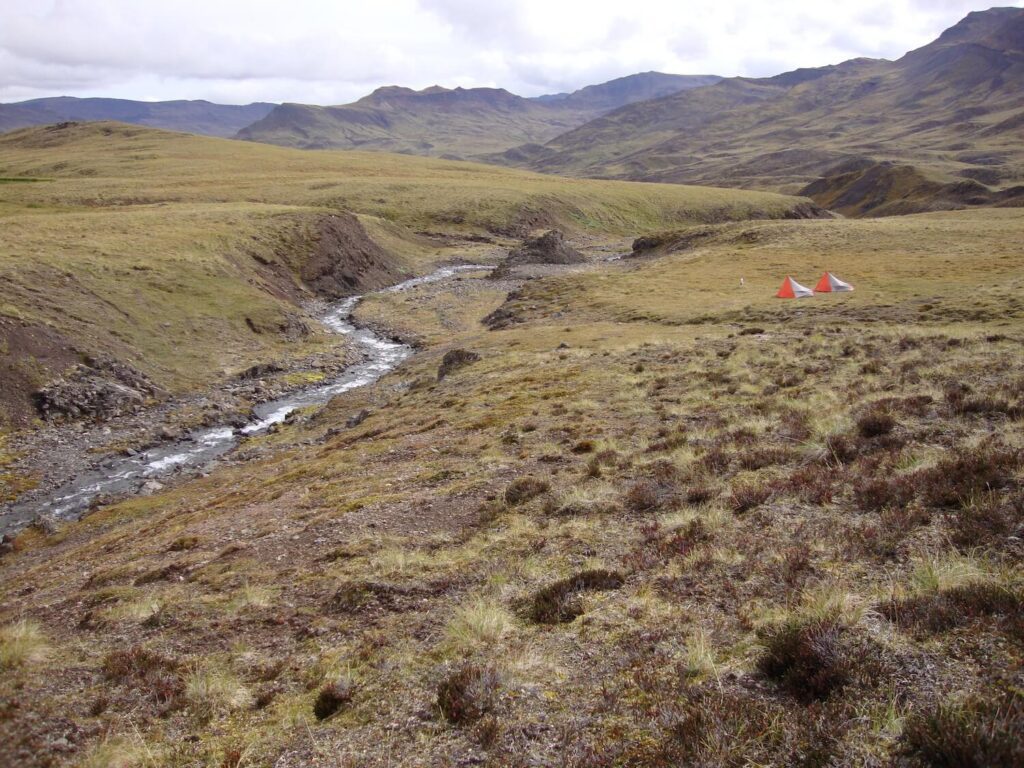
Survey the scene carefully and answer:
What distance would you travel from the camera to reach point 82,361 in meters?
31.6

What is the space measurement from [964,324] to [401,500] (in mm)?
29609

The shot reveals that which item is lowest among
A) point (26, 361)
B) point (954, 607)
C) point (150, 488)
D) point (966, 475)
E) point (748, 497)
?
point (150, 488)

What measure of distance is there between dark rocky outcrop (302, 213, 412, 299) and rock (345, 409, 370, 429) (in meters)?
34.3

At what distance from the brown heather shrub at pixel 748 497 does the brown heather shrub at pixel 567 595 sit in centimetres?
293

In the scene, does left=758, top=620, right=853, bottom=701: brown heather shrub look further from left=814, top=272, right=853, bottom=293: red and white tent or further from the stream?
left=814, top=272, right=853, bottom=293: red and white tent

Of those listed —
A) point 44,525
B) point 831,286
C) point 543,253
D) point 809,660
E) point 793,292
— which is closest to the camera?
point 809,660

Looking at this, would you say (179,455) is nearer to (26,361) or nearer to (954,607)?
(26,361)

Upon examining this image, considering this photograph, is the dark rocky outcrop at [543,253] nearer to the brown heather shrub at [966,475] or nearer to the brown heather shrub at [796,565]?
the brown heather shrub at [966,475]

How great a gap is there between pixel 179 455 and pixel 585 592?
2438 centimetres

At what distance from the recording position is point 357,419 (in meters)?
27.7

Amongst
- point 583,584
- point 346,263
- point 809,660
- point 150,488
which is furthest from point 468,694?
point 346,263

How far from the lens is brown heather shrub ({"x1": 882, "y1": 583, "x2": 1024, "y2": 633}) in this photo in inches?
237

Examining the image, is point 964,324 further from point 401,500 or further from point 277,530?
point 277,530

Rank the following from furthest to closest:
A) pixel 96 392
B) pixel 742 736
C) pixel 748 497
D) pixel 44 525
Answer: pixel 96 392
pixel 44 525
pixel 748 497
pixel 742 736
